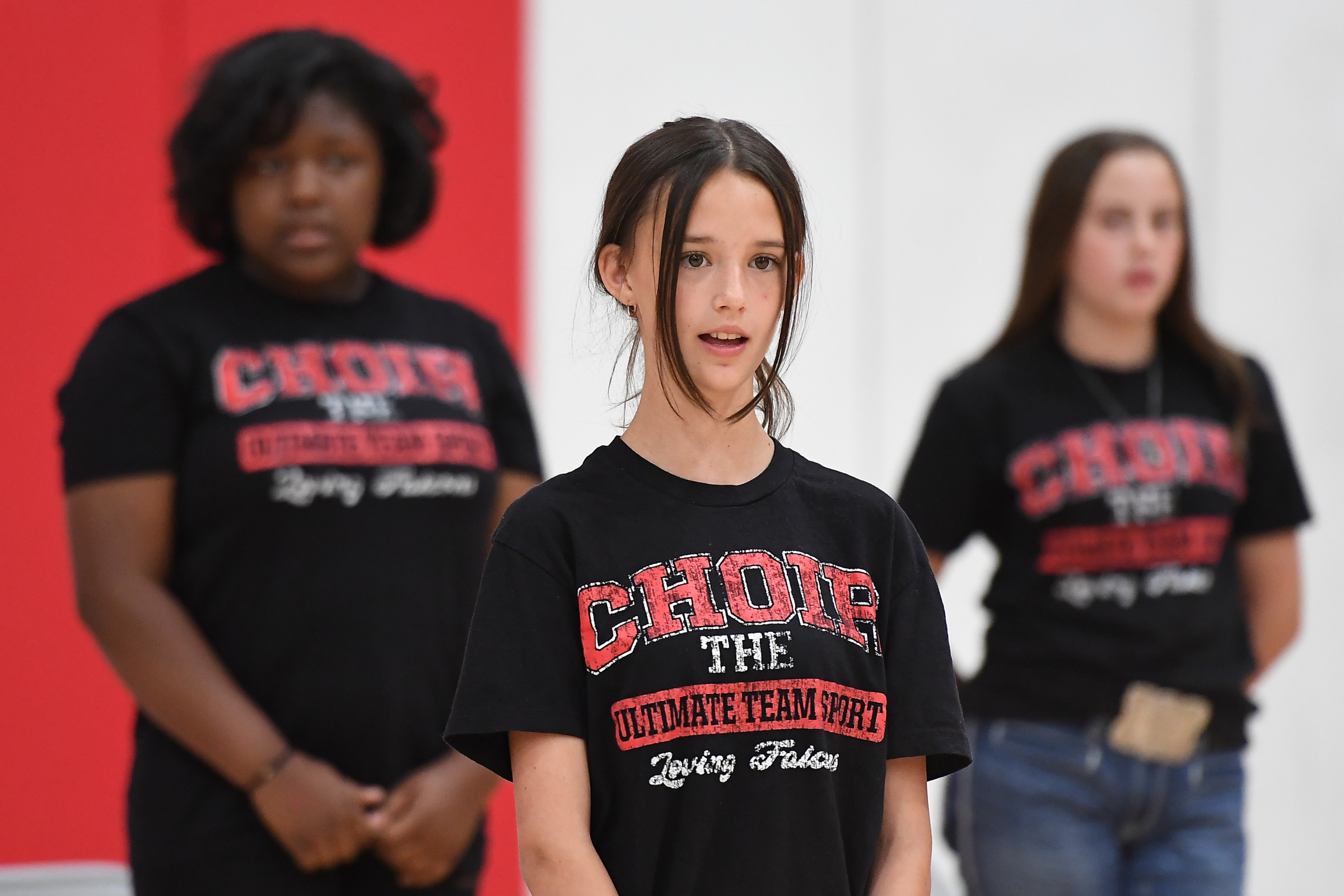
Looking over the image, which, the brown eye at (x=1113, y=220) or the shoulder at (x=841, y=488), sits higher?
the brown eye at (x=1113, y=220)

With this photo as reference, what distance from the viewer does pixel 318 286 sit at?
2.12 metres

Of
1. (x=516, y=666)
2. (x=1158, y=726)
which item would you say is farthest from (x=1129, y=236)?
(x=516, y=666)

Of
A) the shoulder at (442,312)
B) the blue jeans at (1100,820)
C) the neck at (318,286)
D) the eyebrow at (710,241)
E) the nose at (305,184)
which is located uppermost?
the nose at (305,184)

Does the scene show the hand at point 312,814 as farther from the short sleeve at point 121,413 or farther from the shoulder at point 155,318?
the shoulder at point 155,318

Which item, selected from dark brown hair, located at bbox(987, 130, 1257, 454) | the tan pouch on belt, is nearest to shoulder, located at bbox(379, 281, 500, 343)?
dark brown hair, located at bbox(987, 130, 1257, 454)

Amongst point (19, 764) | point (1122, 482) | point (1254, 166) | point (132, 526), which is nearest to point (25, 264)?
point (19, 764)

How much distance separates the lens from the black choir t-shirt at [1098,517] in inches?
89.7

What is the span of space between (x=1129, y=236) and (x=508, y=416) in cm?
103

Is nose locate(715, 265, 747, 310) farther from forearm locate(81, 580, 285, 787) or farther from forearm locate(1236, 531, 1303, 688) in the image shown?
forearm locate(1236, 531, 1303, 688)

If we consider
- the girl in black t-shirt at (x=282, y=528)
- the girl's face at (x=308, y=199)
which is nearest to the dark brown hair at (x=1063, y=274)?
the girl in black t-shirt at (x=282, y=528)

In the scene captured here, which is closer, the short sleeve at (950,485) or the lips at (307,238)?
the lips at (307,238)

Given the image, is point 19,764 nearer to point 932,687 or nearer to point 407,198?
point 407,198

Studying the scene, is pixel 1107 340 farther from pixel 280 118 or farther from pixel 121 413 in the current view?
pixel 121 413

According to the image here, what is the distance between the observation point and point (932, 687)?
4.43 ft
